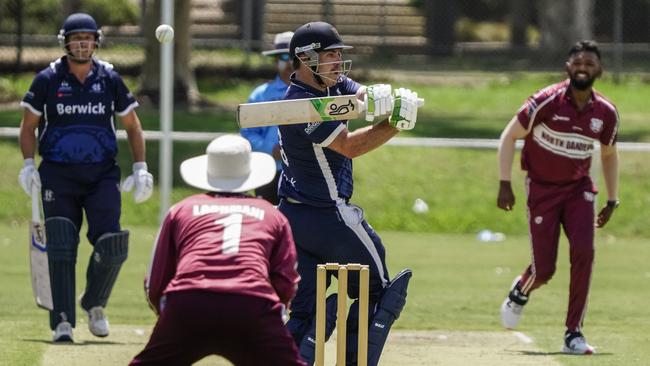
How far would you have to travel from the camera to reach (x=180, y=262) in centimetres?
552

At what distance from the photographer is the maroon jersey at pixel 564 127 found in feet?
29.4

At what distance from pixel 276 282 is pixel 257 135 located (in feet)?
15.2

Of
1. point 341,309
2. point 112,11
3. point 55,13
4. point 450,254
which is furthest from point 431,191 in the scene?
point 55,13

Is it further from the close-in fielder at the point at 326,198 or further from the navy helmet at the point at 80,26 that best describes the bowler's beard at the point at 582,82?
the navy helmet at the point at 80,26

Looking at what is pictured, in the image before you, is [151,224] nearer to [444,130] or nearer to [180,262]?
[444,130]

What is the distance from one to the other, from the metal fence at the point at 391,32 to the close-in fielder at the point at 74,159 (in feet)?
42.5

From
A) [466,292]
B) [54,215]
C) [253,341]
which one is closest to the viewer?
[253,341]

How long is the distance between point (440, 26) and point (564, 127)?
52.6 ft

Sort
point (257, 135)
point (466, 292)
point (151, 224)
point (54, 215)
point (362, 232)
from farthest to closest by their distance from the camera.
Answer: point (151, 224)
point (466, 292)
point (257, 135)
point (54, 215)
point (362, 232)

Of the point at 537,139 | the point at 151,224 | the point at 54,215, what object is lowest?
the point at 151,224

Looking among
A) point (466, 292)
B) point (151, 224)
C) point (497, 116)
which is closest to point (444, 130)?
point (497, 116)

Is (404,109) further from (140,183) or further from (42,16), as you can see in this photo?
(42,16)

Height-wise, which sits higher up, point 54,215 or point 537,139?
point 537,139

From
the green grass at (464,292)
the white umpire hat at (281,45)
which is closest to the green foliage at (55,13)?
the green grass at (464,292)
